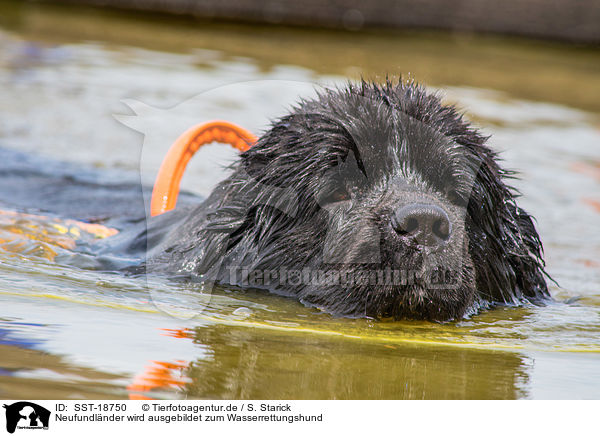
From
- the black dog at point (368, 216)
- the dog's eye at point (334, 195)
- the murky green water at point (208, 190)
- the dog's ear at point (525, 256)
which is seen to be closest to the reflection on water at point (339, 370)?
the murky green water at point (208, 190)

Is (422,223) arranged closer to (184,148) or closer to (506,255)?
(506,255)

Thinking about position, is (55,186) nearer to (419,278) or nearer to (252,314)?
(252,314)

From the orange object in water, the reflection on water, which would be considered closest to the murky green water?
the reflection on water

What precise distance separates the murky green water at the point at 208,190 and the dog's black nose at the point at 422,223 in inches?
15.7

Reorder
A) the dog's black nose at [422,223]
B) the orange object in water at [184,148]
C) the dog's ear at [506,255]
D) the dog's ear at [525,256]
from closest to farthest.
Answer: the dog's black nose at [422,223] → the dog's ear at [506,255] → the dog's ear at [525,256] → the orange object in water at [184,148]

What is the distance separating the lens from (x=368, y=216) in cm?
337

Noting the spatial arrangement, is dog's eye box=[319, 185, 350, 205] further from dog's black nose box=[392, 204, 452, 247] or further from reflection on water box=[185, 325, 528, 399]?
reflection on water box=[185, 325, 528, 399]

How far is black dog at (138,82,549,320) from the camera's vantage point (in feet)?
10.8

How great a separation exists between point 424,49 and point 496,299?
9752 mm
